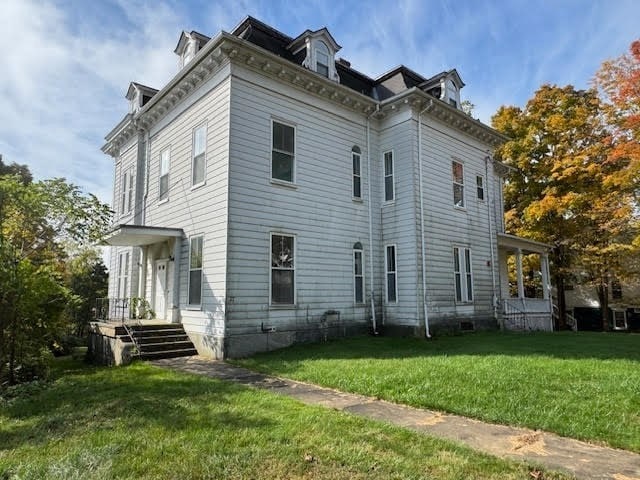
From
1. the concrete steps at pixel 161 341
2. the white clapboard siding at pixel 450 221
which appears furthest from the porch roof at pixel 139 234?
the white clapboard siding at pixel 450 221

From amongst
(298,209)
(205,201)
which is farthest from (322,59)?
(205,201)

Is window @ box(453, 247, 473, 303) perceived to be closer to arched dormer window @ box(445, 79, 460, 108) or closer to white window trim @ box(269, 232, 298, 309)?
arched dormer window @ box(445, 79, 460, 108)

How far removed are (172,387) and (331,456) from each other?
13.0ft

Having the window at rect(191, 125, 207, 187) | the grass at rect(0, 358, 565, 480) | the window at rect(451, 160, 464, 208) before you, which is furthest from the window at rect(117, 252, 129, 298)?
the window at rect(451, 160, 464, 208)

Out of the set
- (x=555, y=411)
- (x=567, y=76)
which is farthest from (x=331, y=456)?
(x=567, y=76)

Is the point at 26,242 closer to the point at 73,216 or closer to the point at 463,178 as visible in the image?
the point at 73,216

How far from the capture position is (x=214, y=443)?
4059 mm

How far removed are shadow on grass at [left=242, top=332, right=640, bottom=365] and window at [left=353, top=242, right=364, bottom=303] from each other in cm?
Result: 134

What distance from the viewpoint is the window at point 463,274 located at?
15.1 metres

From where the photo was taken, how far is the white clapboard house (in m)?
11.1

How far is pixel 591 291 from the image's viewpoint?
97.1 feet

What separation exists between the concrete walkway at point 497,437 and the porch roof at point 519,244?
13.6 meters

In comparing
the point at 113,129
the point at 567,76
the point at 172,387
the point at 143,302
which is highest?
the point at 567,76

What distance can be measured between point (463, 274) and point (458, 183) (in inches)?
134
